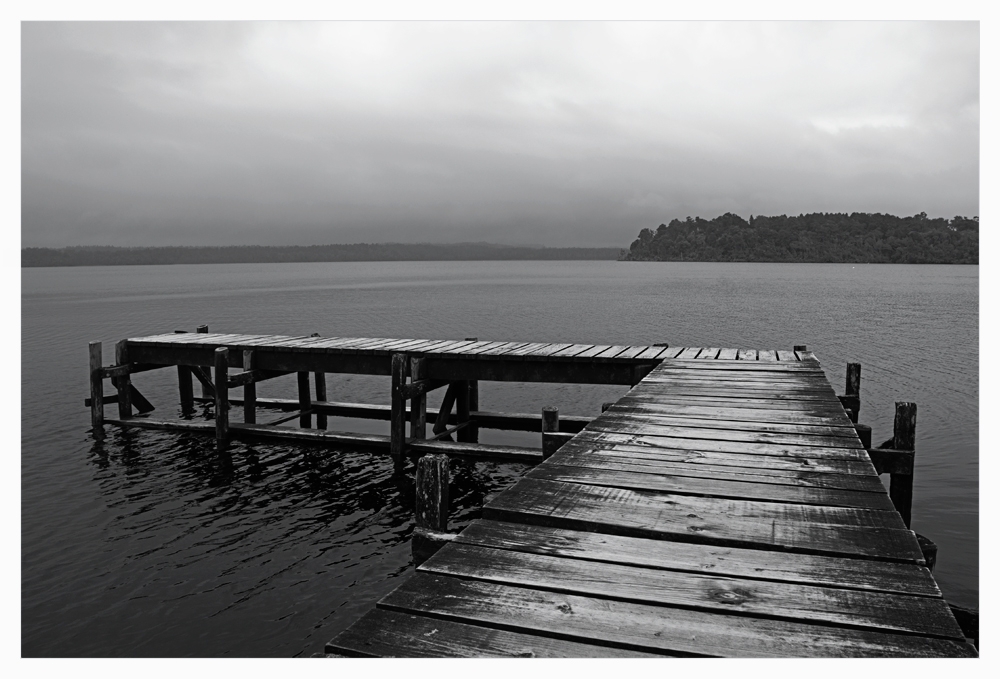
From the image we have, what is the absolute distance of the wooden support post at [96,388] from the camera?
50.8 ft

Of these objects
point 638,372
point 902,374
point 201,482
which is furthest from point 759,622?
point 902,374

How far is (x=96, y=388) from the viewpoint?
52.1 ft

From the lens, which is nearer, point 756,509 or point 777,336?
point 756,509

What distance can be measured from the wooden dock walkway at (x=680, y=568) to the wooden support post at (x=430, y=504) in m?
0.31

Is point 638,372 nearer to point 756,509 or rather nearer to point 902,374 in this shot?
point 756,509

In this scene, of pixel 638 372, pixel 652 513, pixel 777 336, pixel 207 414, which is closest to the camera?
pixel 652 513

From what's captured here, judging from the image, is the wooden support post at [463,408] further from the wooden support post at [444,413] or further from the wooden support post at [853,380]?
the wooden support post at [853,380]

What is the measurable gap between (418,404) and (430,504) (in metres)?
9.50

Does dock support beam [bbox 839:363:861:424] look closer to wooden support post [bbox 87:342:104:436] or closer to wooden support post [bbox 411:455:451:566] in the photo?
wooden support post [bbox 411:455:451:566]

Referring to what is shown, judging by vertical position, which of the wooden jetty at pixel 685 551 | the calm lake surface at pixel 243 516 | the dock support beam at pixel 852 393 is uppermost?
the wooden jetty at pixel 685 551

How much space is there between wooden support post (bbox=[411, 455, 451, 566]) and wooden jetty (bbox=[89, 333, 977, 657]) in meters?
0.01

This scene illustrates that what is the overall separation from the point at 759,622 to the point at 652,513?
4.29 ft

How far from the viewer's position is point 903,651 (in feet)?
8.74

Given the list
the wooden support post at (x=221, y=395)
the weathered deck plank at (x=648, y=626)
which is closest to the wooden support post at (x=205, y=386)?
the wooden support post at (x=221, y=395)
